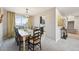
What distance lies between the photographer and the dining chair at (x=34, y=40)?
190cm

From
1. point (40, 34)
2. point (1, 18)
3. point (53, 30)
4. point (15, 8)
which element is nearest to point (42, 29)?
point (40, 34)

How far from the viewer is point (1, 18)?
1.81m

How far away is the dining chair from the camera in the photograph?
1.90 meters

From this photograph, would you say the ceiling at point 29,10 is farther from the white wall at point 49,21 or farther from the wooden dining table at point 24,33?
the wooden dining table at point 24,33

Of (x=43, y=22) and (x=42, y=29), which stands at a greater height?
(x=43, y=22)

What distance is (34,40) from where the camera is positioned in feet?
6.31

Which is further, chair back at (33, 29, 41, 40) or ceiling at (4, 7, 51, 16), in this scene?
chair back at (33, 29, 41, 40)

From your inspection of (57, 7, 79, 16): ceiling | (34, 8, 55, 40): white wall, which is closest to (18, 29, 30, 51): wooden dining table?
(34, 8, 55, 40): white wall

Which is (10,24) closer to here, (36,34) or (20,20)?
(20,20)

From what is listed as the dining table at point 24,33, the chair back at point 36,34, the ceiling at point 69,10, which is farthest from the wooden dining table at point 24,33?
the ceiling at point 69,10

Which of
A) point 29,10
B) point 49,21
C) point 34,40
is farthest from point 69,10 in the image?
point 34,40

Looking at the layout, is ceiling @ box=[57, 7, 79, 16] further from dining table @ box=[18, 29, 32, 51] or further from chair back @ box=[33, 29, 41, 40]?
dining table @ box=[18, 29, 32, 51]
